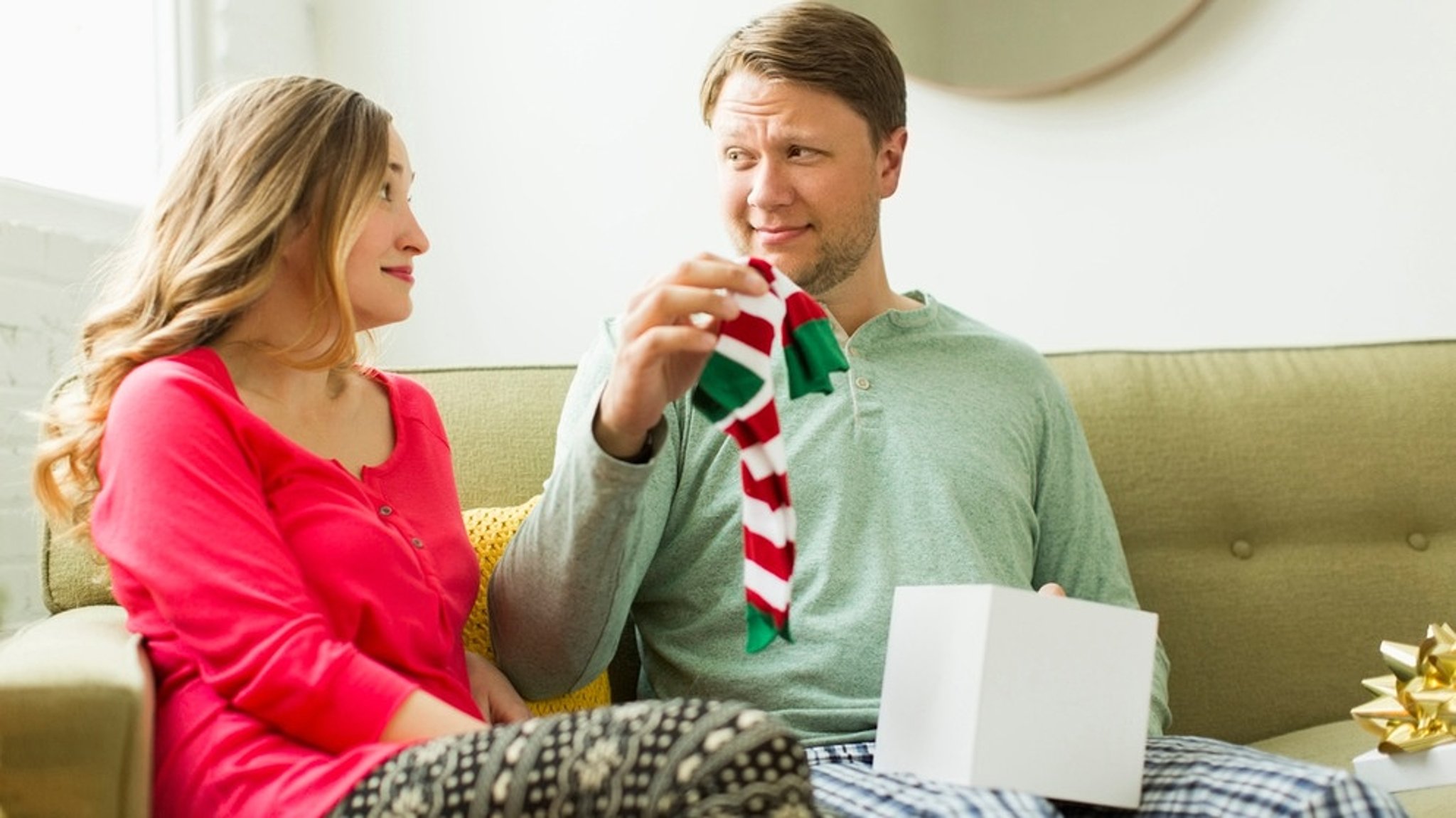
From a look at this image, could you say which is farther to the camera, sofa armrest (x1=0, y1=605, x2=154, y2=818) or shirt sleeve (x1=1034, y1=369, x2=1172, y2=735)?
shirt sleeve (x1=1034, y1=369, x2=1172, y2=735)

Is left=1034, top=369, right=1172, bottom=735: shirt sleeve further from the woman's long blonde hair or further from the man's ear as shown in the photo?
Answer: the woman's long blonde hair

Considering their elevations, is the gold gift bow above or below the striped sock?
below

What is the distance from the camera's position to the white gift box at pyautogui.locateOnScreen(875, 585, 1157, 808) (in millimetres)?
1143

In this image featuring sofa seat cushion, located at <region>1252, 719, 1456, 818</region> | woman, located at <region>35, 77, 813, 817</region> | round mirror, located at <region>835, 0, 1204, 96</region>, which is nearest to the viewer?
woman, located at <region>35, 77, 813, 817</region>

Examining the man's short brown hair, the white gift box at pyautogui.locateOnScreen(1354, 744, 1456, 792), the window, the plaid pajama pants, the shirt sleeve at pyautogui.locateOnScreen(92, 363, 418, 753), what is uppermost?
the man's short brown hair

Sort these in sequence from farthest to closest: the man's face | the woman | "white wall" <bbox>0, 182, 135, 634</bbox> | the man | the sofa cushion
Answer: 1. "white wall" <bbox>0, 182, 135, 634</bbox>
2. the man's face
3. the sofa cushion
4. the man
5. the woman

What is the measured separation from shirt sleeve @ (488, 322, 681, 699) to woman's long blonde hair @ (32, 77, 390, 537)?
0.23m

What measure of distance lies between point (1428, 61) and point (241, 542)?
167 cm

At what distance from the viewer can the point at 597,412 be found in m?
1.26

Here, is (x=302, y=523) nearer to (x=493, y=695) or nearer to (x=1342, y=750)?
(x=493, y=695)

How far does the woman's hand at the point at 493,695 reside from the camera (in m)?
1.40

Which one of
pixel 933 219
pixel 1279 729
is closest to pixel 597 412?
pixel 1279 729

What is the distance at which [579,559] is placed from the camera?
4.32ft

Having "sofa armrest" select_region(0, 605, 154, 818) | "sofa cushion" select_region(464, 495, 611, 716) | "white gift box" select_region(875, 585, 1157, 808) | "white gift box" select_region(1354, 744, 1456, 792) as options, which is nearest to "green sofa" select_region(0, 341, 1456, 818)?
"sofa cushion" select_region(464, 495, 611, 716)
